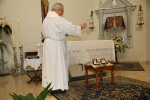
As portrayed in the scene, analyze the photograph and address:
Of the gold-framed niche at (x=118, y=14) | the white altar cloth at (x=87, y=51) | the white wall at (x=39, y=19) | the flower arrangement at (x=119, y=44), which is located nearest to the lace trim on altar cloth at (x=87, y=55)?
the white altar cloth at (x=87, y=51)

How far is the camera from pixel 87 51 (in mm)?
4477

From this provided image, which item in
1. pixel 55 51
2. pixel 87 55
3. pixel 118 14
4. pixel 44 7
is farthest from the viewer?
pixel 118 14

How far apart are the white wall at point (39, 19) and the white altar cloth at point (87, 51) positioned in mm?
2239

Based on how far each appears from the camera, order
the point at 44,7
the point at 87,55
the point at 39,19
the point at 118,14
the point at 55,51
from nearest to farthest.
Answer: the point at 55,51 < the point at 87,55 < the point at 44,7 < the point at 39,19 < the point at 118,14

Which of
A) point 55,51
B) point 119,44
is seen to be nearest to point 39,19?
point 119,44

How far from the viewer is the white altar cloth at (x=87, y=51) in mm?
4305

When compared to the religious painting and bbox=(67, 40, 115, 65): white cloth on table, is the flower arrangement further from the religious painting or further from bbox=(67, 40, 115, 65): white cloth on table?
the religious painting

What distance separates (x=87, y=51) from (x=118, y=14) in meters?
3.78

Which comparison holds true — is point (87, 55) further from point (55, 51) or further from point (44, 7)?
point (44, 7)

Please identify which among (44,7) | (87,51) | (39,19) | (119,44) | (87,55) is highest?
(44,7)

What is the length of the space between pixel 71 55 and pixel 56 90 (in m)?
1.09

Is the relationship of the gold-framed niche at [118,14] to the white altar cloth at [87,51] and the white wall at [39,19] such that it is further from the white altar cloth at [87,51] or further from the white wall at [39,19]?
the white altar cloth at [87,51]

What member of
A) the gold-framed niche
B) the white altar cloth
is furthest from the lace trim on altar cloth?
the gold-framed niche

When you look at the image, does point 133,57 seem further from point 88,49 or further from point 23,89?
point 23,89
